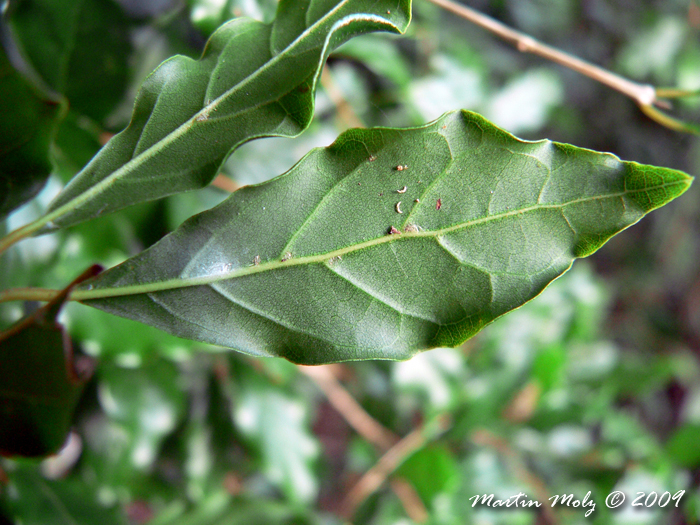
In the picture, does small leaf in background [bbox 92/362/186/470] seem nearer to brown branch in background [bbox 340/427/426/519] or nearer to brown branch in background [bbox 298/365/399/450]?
brown branch in background [bbox 298/365/399/450]

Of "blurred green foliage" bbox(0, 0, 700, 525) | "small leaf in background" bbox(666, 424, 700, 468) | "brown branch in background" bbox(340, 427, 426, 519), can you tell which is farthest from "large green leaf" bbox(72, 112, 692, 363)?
"small leaf in background" bbox(666, 424, 700, 468)

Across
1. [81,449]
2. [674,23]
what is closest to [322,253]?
[81,449]

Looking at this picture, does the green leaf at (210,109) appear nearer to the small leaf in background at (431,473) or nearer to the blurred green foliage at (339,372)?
the blurred green foliage at (339,372)

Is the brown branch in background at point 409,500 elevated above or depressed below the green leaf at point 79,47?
below

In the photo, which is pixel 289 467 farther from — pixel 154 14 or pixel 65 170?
pixel 154 14

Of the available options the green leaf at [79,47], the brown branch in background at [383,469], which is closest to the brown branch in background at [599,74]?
the green leaf at [79,47]

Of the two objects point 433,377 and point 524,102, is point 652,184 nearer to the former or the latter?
point 433,377

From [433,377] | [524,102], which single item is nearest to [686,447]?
[433,377]
